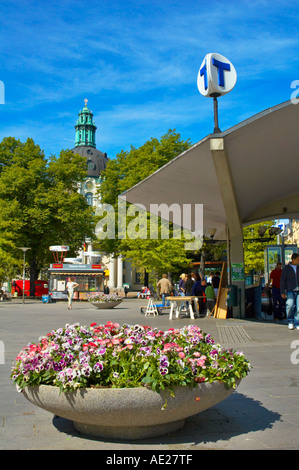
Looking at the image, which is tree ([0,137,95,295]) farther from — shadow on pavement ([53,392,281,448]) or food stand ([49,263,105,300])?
shadow on pavement ([53,392,281,448])

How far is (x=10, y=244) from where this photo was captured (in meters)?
38.0

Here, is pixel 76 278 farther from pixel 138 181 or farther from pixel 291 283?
pixel 291 283

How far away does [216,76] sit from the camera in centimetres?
1149

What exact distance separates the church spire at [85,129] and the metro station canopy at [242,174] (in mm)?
109129

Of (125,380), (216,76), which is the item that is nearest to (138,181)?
(216,76)

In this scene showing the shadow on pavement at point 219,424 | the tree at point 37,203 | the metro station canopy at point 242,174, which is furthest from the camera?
the tree at point 37,203

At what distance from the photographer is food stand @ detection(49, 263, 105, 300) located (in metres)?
39.9

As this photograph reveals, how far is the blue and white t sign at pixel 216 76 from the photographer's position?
1127cm

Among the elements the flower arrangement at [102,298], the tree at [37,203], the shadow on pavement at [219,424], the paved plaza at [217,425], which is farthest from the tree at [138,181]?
the shadow on pavement at [219,424]

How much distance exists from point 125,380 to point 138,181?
1347 inches

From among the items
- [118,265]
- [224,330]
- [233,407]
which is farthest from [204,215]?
[118,265]

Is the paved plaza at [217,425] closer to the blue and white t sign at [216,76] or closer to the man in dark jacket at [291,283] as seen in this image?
the man in dark jacket at [291,283]
